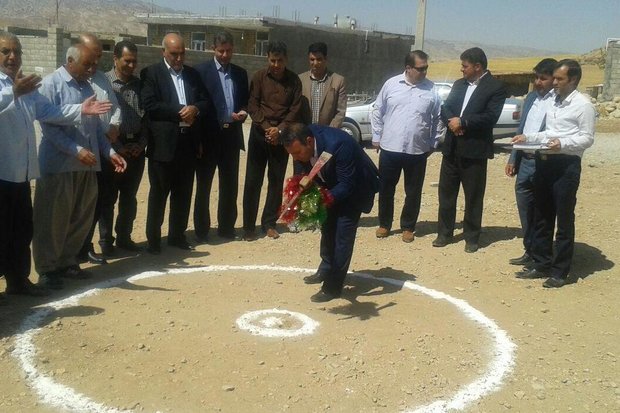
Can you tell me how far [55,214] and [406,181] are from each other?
422 cm

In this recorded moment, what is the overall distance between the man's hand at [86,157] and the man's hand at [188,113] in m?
1.32

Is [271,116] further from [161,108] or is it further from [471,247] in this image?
[471,247]

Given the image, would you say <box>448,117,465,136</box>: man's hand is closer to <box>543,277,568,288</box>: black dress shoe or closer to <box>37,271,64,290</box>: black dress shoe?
<box>543,277,568,288</box>: black dress shoe

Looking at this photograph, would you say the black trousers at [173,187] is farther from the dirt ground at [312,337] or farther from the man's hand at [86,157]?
the man's hand at [86,157]

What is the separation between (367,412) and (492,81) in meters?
4.84

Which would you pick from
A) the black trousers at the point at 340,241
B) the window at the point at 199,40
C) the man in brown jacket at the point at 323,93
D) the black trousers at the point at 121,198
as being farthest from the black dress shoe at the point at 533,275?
the window at the point at 199,40

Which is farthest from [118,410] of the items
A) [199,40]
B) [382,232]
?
[199,40]

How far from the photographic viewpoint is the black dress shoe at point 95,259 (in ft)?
24.1

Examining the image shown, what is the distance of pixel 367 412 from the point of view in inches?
175

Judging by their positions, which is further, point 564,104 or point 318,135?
point 564,104

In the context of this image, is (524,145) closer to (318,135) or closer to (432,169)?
(318,135)

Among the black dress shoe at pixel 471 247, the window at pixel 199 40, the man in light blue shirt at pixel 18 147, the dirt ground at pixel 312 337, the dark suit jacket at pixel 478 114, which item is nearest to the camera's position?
the dirt ground at pixel 312 337

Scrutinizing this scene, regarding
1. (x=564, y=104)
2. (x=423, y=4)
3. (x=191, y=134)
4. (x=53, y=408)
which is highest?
(x=423, y=4)

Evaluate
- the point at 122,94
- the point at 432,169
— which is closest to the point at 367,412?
the point at 122,94
